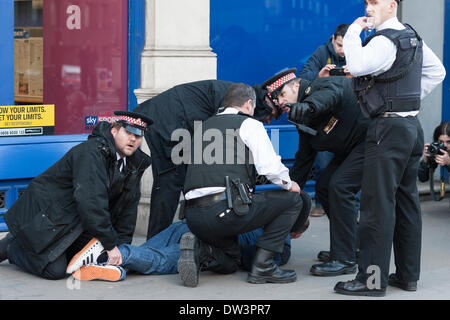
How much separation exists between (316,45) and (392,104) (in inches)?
137

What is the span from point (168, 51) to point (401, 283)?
295 cm

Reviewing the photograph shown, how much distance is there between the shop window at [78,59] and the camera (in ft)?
23.5

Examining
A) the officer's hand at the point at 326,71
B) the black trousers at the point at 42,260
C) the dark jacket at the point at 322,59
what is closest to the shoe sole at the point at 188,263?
the black trousers at the point at 42,260

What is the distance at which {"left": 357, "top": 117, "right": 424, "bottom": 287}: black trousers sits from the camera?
5102 millimetres

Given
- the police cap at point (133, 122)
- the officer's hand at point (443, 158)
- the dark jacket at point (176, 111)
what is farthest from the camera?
the officer's hand at point (443, 158)

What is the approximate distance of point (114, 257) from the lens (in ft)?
18.1

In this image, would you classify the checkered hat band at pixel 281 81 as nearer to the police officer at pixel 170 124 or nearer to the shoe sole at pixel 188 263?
the police officer at pixel 170 124

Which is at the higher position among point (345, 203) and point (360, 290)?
point (345, 203)

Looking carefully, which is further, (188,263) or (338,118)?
(338,118)

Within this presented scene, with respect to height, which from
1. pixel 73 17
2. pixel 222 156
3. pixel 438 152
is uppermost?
pixel 73 17

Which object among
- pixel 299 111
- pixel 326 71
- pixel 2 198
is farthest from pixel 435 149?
pixel 2 198

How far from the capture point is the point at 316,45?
27.8ft

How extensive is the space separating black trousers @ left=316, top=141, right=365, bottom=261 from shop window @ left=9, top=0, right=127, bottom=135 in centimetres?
237

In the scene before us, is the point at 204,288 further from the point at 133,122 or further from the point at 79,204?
the point at 133,122
